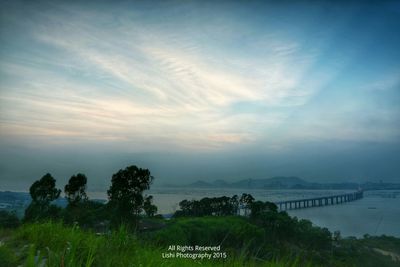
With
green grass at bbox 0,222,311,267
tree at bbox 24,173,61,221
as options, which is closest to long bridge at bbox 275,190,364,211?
tree at bbox 24,173,61,221

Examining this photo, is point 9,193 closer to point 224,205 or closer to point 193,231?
point 193,231

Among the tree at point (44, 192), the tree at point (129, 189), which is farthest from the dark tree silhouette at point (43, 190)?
the tree at point (129, 189)

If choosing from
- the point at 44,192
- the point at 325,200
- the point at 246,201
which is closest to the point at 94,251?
the point at 44,192

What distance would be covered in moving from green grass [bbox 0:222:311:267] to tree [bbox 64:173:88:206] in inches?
381

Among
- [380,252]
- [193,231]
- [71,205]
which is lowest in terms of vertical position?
[380,252]

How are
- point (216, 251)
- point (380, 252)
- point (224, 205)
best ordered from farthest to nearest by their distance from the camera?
1. point (224, 205)
2. point (380, 252)
3. point (216, 251)

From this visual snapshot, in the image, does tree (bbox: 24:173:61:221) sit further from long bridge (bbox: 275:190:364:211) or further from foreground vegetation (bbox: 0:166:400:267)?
long bridge (bbox: 275:190:364:211)

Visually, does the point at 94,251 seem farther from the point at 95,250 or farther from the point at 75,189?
the point at 75,189

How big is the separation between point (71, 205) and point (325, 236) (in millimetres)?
11778

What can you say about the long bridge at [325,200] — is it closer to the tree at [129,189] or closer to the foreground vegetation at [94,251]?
the tree at [129,189]

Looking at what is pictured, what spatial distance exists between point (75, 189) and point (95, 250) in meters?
10.9

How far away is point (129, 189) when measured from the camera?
13.7 meters

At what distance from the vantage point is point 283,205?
41.2 metres

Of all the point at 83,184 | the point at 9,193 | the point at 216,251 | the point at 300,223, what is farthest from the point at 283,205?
the point at 216,251
